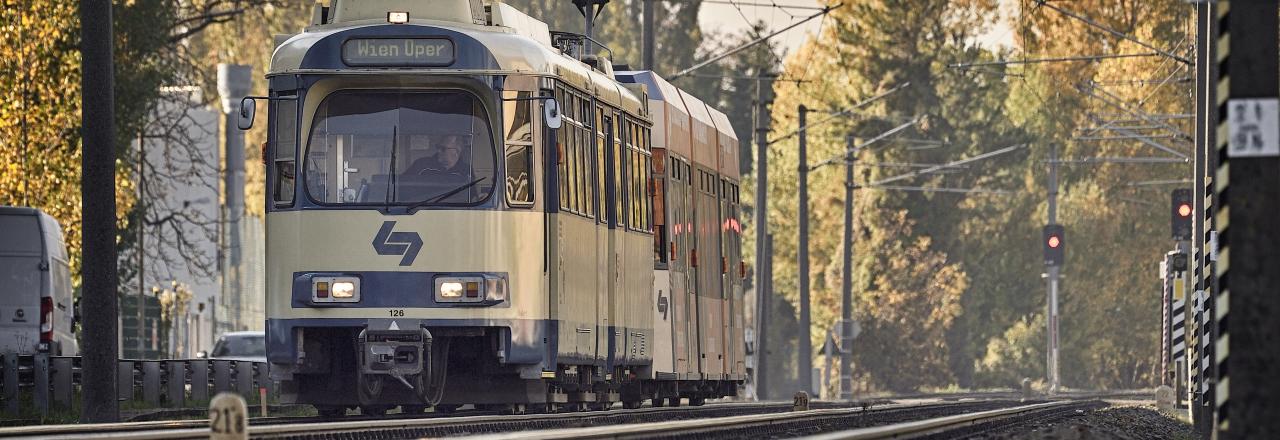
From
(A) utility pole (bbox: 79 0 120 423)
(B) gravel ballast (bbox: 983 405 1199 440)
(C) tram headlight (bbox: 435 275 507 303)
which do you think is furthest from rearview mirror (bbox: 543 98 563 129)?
(A) utility pole (bbox: 79 0 120 423)

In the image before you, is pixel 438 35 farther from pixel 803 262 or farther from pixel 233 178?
pixel 233 178

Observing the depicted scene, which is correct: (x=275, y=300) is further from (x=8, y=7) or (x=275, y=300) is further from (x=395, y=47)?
(x=8, y=7)

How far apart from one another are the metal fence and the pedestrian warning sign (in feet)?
45.3

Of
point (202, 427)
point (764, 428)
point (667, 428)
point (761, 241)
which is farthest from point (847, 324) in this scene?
point (667, 428)

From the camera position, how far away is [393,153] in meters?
21.7

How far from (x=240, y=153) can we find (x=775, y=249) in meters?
19.8

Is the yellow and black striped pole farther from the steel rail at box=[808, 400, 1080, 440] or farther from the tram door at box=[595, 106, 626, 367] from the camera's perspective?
the tram door at box=[595, 106, 626, 367]

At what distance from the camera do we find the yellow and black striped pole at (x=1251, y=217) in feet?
45.5

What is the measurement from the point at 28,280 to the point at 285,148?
412 inches

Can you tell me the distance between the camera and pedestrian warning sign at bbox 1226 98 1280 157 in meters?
13.8

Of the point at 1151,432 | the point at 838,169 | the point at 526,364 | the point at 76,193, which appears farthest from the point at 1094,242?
the point at 526,364

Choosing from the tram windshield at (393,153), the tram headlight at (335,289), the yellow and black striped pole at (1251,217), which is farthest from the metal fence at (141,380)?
the yellow and black striped pole at (1251,217)

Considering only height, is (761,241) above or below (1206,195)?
below

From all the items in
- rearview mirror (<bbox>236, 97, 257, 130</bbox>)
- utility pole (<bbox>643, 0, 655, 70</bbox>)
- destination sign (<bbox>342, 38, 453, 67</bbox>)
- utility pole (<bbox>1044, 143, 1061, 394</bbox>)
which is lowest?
utility pole (<bbox>1044, 143, 1061, 394</bbox>)
